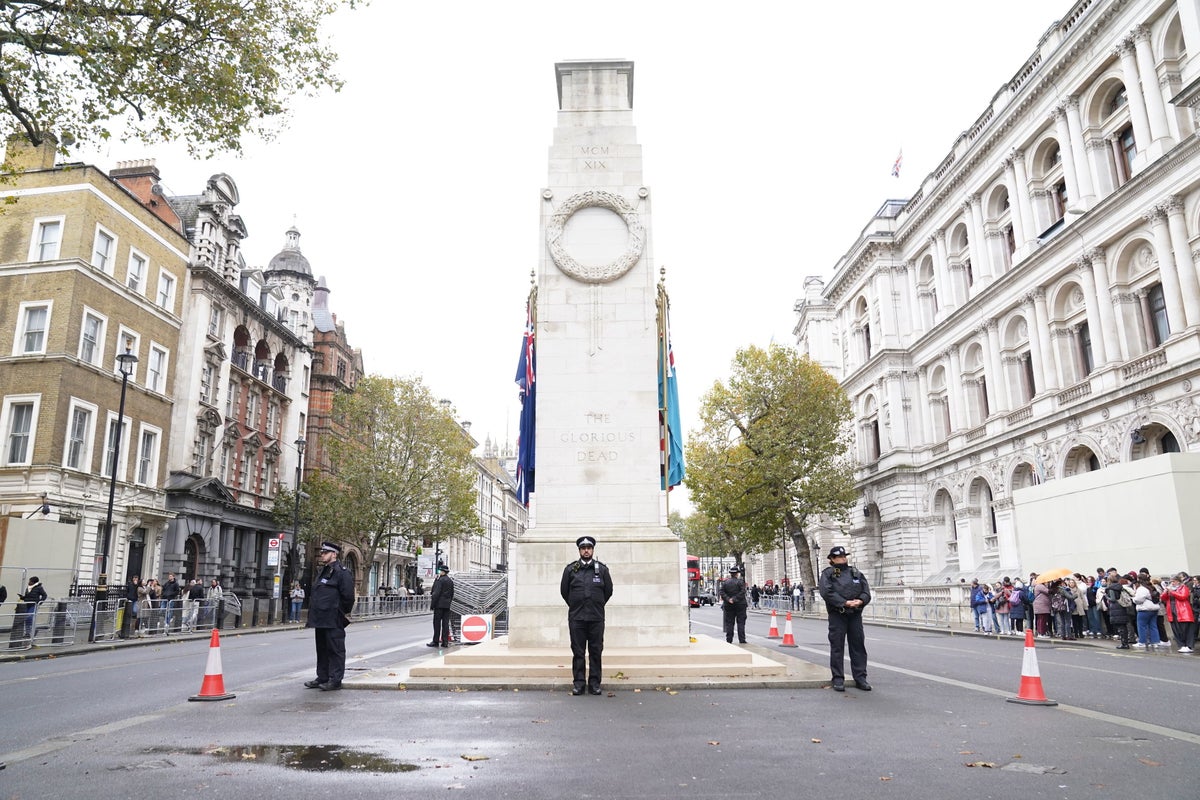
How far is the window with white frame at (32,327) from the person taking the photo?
30.6 m

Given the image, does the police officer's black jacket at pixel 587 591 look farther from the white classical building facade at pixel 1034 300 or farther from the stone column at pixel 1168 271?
the stone column at pixel 1168 271

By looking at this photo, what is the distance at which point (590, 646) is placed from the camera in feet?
31.9

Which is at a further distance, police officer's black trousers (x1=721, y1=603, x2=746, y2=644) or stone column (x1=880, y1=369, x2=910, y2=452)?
stone column (x1=880, y1=369, x2=910, y2=452)

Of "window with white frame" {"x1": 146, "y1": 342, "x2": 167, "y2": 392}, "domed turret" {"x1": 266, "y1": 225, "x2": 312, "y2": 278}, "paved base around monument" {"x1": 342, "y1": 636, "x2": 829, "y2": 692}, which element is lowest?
"paved base around monument" {"x1": 342, "y1": 636, "x2": 829, "y2": 692}

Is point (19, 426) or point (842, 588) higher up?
point (19, 426)

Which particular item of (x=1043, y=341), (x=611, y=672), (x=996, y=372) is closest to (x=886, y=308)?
(x=996, y=372)

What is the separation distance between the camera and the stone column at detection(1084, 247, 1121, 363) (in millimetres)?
32156

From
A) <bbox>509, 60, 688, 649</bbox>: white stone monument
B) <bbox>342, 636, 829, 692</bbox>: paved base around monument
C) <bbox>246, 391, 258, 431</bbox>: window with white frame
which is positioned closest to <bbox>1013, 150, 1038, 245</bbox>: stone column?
<bbox>509, 60, 688, 649</bbox>: white stone monument

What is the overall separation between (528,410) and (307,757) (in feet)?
29.4

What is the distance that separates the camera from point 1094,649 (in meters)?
20.1

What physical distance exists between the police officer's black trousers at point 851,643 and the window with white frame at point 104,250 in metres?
31.6

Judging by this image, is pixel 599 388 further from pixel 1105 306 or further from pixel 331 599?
pixel 1105 306

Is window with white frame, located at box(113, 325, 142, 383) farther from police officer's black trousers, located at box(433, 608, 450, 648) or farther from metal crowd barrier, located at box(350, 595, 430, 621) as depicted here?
police officer's black trousers, located at box(433, 608, 450, 648)

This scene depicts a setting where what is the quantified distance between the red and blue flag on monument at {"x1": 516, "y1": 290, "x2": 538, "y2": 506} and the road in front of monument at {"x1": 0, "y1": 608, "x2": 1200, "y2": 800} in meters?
4.75
